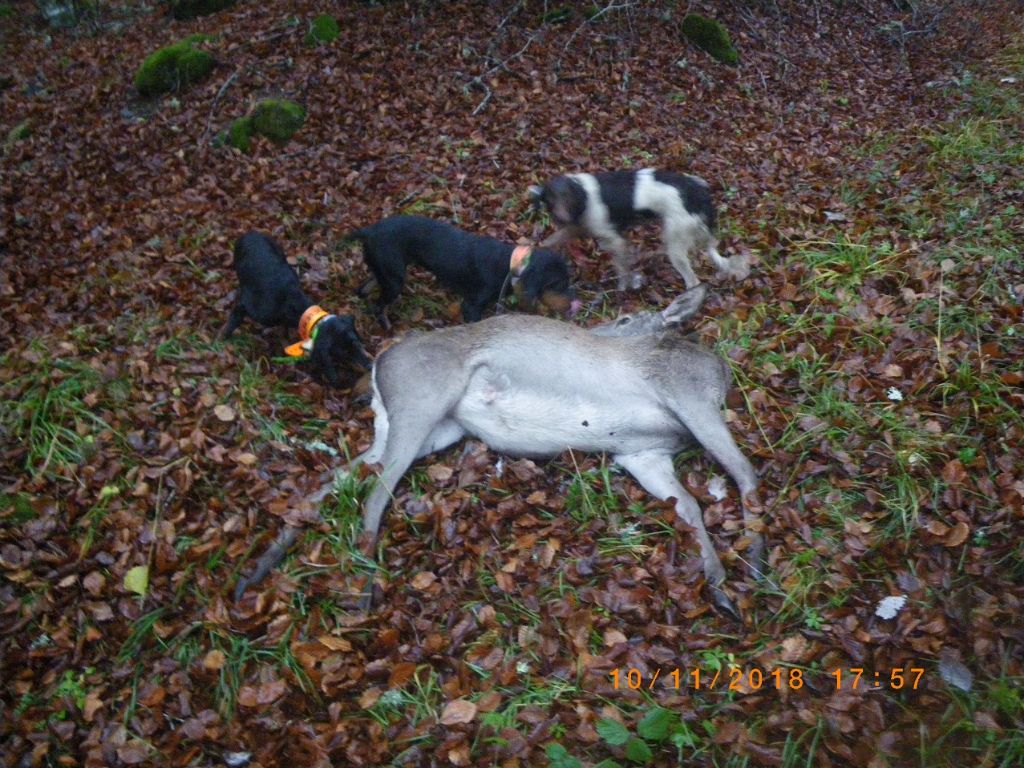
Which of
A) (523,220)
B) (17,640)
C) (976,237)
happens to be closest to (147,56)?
(523,220)

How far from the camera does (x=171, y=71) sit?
32.9 feet

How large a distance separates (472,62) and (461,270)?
5344 mm

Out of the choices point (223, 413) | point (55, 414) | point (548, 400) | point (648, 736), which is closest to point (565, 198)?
point (548, 400)

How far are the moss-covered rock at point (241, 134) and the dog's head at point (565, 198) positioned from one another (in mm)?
4447

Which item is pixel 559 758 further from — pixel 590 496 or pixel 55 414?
pixel 55 414

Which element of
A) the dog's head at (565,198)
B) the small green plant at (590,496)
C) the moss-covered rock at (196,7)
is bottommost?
the small green plant at (590,496)

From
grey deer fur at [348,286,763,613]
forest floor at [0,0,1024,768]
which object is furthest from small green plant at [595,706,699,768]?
grey deer fur at [348,286,763,613]

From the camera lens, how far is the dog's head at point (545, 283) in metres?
A: 5.80

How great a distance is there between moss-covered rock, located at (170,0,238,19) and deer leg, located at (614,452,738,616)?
12669mm

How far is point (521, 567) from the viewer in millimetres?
4062

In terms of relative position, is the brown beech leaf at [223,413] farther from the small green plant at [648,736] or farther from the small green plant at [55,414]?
the small green plant at [648,736]

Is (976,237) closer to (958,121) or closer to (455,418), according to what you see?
(958,121)

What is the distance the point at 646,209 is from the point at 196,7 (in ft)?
37.1
